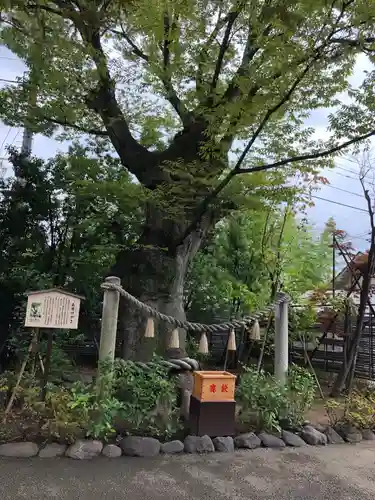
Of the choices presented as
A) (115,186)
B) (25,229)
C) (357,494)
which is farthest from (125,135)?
(357,494)

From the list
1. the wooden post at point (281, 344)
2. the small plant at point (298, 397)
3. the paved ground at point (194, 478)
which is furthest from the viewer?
the wooden post at point (281, 344)

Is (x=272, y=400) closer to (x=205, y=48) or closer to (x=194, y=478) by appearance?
(x=194, y=478)

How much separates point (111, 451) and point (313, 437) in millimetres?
2480

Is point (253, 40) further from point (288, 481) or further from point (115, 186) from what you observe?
point (288, 481)

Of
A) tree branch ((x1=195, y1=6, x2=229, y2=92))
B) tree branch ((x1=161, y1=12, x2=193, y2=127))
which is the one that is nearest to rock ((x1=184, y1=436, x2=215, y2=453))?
tree branch ((x1=161, y1=12, x2=193, y2=127))

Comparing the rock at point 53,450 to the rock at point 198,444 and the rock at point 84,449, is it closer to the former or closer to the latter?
the rock at point 84,449

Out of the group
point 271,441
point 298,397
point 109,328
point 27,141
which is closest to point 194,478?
point 271,441

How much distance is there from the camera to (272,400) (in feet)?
16.1

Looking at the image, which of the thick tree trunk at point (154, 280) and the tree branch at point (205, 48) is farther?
the thick tree trunk at point (154, 280)

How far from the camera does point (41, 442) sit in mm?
4031

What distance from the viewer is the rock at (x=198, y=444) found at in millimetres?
4238

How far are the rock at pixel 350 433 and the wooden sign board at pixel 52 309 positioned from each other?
12.1 ft

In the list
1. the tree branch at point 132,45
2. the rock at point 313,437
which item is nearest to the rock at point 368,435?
the rock at point 313,437

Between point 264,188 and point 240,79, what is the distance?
5.96ft
